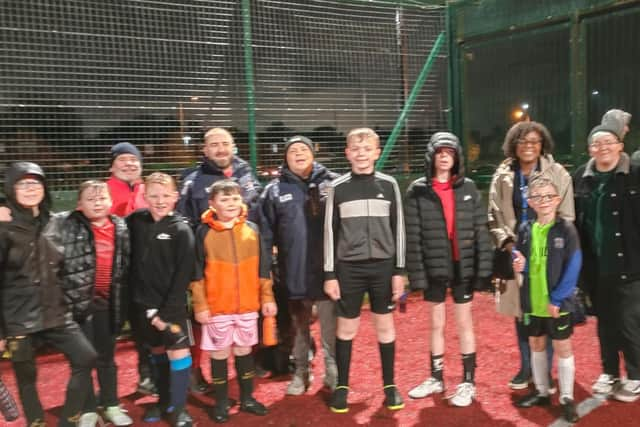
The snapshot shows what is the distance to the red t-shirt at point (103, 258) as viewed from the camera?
337 cm

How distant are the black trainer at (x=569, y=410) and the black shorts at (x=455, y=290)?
79 cm

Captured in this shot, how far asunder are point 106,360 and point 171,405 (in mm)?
484

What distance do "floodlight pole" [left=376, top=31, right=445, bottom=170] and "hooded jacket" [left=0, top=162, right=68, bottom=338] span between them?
13.3ft

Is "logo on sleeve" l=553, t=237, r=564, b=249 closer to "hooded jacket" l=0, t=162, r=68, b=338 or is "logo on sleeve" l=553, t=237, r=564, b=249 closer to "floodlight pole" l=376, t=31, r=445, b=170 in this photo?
"hooded jacket" l=0, t=162, r=68, b=338

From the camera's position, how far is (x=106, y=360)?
3.51 meters

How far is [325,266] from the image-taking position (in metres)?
3.58

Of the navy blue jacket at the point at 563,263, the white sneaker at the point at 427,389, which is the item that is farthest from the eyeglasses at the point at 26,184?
the navy blue jacket at the point at 563,263

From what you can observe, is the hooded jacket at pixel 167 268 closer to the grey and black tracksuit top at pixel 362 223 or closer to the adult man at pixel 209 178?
the adult man at pixel 209 178

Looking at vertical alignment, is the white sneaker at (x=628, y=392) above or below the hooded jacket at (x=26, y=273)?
below

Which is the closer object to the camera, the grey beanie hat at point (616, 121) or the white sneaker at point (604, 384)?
the white sneaker at point (604, 384)

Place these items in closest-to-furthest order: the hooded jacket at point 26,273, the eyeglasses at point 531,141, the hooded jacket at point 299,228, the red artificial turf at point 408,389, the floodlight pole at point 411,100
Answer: the hooded jacket at point 26,273 → the red artificial turf at point 408,389 → the eyeglasses at point 531,141 → the hooded jacket at point 299,228 → the floodlight pole at point 411,100

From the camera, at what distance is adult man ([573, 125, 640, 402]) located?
11.8 ft

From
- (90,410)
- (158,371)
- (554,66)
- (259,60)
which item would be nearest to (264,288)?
(158,371)

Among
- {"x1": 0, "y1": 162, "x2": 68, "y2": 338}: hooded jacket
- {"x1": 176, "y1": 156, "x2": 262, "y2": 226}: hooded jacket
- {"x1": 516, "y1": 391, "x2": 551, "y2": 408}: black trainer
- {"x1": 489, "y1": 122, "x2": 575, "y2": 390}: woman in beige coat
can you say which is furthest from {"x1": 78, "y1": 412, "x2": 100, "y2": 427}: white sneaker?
{"x1": 489, "y1": 122, "x2": 575, "y2": 390}: woman in beige coat
